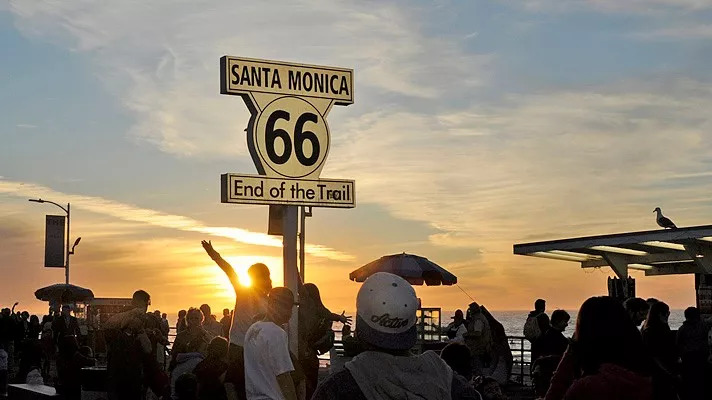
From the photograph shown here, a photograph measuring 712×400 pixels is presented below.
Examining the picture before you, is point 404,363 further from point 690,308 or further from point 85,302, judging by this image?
point 85,302

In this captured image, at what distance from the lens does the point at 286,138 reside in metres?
14.8

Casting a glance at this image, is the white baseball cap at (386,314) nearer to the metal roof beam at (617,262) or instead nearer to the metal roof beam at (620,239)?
the metal roof beam at (620,239)

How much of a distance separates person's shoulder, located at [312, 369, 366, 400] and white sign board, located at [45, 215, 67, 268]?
56.3 meters

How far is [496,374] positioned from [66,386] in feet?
24.7

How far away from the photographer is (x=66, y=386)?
47.1ft

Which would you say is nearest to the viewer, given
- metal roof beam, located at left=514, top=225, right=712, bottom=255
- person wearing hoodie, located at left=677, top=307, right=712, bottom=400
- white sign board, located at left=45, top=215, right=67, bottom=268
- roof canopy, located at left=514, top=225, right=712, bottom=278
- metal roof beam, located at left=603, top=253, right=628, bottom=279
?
person wearing hoodie, located at left=677, top=307, right=712, bottom=400

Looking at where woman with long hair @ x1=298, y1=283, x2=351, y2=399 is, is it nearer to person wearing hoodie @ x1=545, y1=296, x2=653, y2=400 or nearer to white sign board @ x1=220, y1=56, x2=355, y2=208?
white sign board @ x1=220, y1=56, x2=355, y2=208

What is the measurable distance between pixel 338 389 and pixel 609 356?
57.2 inches

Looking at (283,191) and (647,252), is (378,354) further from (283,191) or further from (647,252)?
(647,252)

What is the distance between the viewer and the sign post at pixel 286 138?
14500mm

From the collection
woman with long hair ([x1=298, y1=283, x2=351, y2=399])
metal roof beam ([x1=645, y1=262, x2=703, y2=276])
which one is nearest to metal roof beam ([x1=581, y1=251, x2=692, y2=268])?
metal roof beam ([x1=645, y1=262, x2=703, y2=276])

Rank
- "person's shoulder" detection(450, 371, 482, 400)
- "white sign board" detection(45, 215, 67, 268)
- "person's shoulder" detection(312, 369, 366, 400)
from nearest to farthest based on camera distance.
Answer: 1. "person's shoulder" detection(312, 369, 366, 400)
2. "person's shoulder" detection(450, 371, 482, 400)
3. "white sign board" detection(45, 215, 67, 268)

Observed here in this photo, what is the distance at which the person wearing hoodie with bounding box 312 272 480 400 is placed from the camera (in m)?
4.31

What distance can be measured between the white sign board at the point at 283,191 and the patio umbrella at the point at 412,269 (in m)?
13.3
